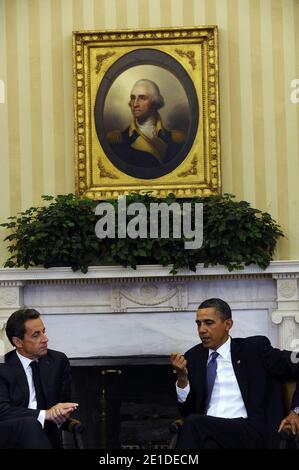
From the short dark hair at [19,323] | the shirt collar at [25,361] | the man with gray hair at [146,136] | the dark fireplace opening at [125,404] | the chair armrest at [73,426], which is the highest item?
the man with gray hair at [146,136]

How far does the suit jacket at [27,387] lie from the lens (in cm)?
483

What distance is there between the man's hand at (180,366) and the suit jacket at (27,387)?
0.54 meters

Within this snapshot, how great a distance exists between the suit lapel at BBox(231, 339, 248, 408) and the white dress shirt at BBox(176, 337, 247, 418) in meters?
0.02

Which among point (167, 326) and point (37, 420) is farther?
point (167, 326)

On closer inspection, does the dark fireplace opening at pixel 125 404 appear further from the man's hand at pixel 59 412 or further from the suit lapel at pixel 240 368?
the man's hand at pixel 59 412

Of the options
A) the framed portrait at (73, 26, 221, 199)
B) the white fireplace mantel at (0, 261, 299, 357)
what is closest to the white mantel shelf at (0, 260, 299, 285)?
the white fireplace mantel at (0, 261, 299, 357)

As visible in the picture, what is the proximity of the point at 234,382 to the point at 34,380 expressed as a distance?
917mm

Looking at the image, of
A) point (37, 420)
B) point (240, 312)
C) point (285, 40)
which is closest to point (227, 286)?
point (240, 312)

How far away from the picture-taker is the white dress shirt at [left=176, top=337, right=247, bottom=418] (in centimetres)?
501

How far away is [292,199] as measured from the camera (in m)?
7.07

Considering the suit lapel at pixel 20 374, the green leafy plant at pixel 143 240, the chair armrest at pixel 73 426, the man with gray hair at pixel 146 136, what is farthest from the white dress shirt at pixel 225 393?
the man with gray hair at pixel 146 136

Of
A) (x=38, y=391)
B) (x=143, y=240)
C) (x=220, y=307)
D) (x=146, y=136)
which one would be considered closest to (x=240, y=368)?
(x=220, y=307)
